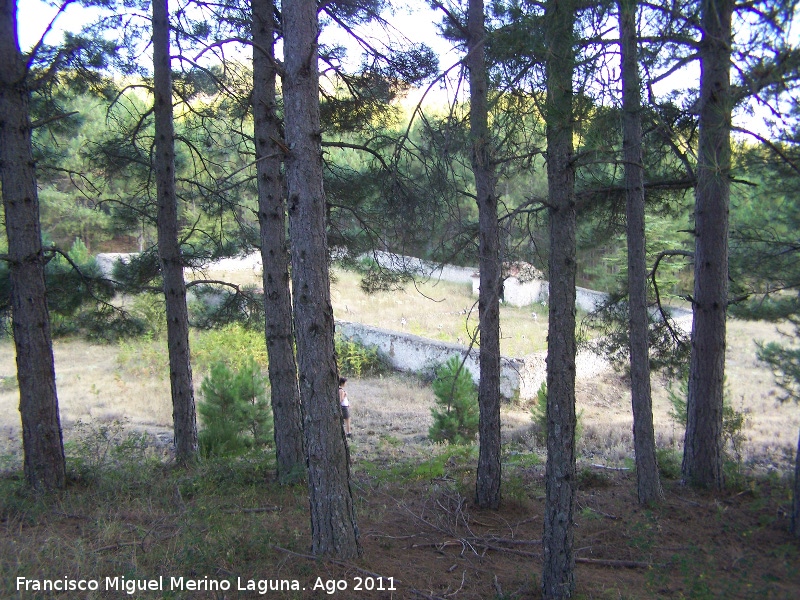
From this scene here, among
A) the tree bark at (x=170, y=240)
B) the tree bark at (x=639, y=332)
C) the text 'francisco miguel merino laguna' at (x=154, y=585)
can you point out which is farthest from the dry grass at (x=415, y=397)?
the text 'francisco miguel merino laguna' at (x=154, y=585)

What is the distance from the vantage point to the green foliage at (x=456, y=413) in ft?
41.6

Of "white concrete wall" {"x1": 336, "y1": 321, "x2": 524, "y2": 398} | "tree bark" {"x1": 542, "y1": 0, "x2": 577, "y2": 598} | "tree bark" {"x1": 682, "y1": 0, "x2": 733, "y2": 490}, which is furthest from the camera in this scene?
"white concrete wall" {"x1": 336, "y1": 321, "x2": 524, "y2": 398}

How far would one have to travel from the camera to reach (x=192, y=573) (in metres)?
4.34

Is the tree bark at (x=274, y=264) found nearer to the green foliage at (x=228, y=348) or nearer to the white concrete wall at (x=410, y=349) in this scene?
the white concrete wall at (x=410, y=349)

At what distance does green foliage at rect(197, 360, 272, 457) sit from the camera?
10359 millimetres

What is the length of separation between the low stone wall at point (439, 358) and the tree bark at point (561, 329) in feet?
43.7

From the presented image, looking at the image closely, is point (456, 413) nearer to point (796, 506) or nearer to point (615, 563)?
point (796, 506)

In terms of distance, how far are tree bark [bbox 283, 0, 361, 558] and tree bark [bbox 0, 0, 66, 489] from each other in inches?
147

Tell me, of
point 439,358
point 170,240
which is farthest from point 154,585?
point 439,358

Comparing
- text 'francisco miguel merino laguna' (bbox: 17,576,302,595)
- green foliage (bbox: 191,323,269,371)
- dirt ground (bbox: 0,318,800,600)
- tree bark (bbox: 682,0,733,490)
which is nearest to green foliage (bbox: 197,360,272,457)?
dirt ground (bbox: 0,318,800,600)

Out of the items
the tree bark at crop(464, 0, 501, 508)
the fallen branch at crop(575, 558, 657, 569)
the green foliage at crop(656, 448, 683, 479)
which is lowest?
the green foliage at crop(656, 448, 683, 479)

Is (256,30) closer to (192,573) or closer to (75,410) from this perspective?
(192,573)

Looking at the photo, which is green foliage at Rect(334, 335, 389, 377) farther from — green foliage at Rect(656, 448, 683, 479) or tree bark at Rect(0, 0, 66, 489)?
tree bark at Rect(0, 0, 66, 489)

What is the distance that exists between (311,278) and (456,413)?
373 inches
